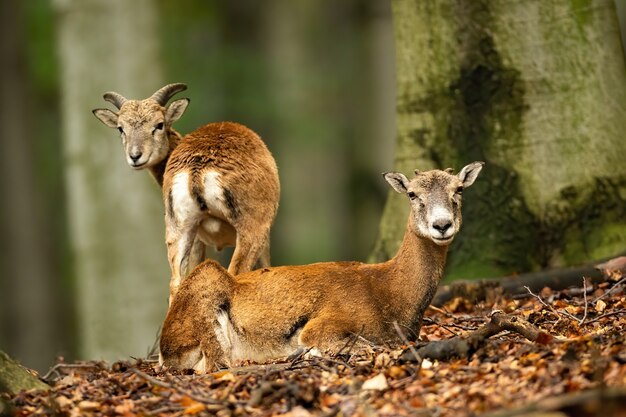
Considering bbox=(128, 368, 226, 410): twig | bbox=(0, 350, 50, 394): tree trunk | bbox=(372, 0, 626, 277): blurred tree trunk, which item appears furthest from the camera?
bbox=(372, 0, 626, 277): blurred tree trunk

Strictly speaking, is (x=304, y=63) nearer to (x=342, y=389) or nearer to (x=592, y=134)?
(x=592, y=134)

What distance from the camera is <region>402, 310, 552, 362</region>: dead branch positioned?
790 centimetres

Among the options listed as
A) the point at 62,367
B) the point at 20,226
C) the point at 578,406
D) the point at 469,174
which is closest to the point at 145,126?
the point at 62,367

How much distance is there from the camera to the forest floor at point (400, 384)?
6.73 metres

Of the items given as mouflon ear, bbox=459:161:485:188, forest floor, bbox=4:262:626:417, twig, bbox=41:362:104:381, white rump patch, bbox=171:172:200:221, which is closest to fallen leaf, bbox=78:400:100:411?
forest floor, bbox=4:262:626:417

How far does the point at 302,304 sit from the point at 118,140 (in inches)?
355

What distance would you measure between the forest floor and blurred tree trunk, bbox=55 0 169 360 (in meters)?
8.97

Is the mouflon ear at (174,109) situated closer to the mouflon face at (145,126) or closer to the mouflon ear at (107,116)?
the mouflon face at (145,126)

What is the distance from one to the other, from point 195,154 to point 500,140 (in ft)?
10.0

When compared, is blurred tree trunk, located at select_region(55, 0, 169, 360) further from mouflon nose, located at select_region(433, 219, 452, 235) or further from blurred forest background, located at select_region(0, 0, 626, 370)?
mouflon nose, located at select_region(433, 219, 452, 235)

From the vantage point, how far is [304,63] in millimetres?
32188

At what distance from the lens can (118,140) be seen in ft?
58.6

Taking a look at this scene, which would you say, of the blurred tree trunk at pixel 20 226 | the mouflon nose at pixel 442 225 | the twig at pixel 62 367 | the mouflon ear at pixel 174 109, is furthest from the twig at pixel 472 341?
the blurred tree trunk at pixel 20 226

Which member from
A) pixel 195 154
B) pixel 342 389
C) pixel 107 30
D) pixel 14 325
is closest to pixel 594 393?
pixel 342 389
